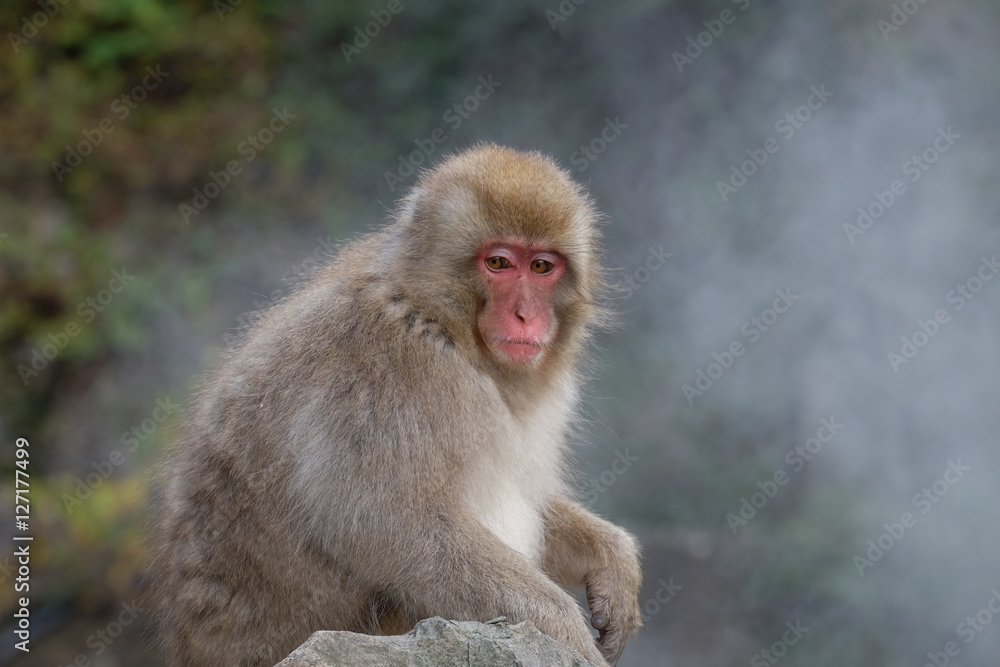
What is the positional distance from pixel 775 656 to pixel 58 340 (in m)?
5.07

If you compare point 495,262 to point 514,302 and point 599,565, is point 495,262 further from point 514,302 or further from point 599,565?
point 599,565

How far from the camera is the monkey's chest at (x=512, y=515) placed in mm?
3480

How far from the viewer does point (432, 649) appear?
266 cm

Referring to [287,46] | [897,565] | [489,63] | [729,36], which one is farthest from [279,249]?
[897,565]

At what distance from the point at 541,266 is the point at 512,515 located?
0.81 meters

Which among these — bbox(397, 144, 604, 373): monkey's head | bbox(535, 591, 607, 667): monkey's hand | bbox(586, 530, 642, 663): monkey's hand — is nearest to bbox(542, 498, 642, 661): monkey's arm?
bbox(586, 530, 642, 663): monkey's hand

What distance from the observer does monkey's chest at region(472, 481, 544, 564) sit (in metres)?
3.48

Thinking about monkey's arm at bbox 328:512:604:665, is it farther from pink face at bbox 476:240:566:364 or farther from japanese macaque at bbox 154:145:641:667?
pink face at bbox 476:240:566:364

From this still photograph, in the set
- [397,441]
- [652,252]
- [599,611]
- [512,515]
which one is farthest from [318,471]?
[652,252]

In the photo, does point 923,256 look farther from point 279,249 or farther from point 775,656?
point 279,249

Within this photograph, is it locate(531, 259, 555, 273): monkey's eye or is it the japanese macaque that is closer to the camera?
the japanese macaque

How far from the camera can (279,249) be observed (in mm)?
7934

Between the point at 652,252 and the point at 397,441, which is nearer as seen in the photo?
the point at 397,441

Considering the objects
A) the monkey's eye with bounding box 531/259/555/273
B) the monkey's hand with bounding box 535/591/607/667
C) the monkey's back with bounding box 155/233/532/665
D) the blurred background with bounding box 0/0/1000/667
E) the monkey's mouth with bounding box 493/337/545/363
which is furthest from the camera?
the blurred background with bounding box 0/0/1000/667
